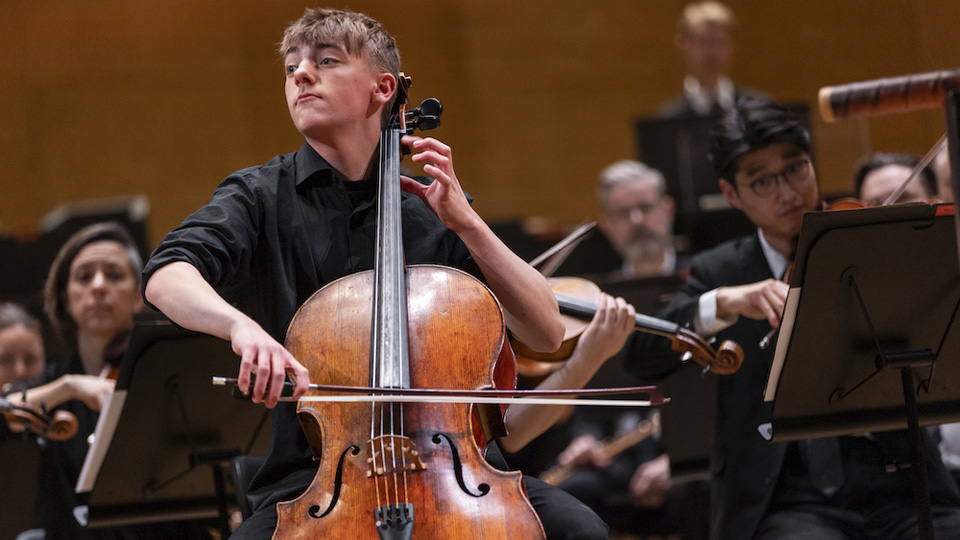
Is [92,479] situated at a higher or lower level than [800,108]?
lower

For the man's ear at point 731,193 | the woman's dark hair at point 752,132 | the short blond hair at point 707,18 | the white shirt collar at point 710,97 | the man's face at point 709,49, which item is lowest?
the man's ear at point 731,193

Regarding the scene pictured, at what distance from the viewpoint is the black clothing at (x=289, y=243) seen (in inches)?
65.3

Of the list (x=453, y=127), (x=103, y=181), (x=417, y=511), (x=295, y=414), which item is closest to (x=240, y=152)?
(x=103, y=181)

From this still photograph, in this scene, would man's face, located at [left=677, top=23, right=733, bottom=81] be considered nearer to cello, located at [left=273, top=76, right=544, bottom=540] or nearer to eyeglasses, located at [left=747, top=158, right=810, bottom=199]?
eyeglasses, located at [left=747, top=158, right=810, bottom=199]

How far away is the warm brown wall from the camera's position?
5.84 meters

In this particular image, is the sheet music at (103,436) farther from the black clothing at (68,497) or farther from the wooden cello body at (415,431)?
the wooden cello body at (415,431)

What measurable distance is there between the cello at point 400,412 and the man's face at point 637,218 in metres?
2.58

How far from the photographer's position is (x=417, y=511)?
4.50 feet

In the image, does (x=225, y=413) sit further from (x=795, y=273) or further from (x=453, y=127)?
(x=453, y=127)

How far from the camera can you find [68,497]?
8.73 feet

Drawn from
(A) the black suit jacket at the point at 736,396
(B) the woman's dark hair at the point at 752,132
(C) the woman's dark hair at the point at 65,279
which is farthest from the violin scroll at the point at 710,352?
(C) the woman's dark hair at the point at 65,279

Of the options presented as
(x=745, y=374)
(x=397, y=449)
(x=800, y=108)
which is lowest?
(x=745, y=374)

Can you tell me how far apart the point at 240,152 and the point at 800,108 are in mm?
3362

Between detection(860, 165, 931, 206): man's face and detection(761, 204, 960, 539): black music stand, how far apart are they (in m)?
0.90
